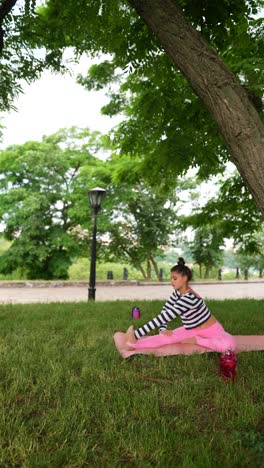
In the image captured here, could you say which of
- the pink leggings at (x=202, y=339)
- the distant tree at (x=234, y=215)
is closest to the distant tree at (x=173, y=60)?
the distant tree at (x=234, y=215)

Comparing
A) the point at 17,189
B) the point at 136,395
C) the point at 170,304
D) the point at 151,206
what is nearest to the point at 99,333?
the point at 170,304

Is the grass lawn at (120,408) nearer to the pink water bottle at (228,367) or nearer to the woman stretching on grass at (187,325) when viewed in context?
the pink water bottle at (228,367)

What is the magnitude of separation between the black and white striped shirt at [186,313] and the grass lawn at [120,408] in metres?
0.35

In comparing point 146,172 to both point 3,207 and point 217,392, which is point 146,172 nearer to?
point 217,392

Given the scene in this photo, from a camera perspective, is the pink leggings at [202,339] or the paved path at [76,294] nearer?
the pink leggings at [202,339]

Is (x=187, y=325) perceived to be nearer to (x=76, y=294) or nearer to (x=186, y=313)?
(x=186, y=313)

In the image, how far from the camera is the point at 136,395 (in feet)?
10.3

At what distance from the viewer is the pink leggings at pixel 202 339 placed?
441 centimetres

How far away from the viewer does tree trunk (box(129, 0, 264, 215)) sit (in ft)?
9.26

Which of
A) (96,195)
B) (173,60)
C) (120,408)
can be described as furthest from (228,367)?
(96,195)

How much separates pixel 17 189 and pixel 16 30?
51.7 ft

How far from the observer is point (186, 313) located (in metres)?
4.48

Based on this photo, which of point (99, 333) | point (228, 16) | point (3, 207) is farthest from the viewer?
point (3, 207)

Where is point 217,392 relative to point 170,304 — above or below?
below
